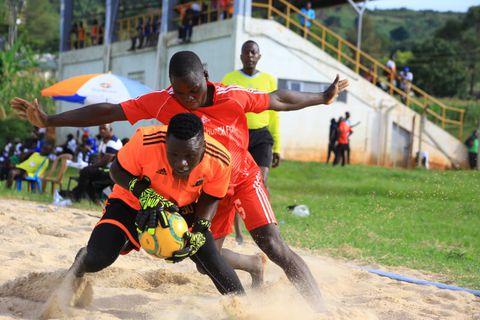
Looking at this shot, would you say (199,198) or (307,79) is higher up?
(307,79)

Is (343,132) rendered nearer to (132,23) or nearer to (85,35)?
(132,23)

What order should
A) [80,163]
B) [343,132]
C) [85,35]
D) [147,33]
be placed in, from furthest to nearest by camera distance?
[85,35], [147,33], [343,132], [80,163]

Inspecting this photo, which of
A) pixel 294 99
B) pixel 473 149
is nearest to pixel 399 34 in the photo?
pixel 473 149

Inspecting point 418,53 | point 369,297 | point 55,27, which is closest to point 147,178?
point 369,297

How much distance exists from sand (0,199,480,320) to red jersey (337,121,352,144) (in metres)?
13.0

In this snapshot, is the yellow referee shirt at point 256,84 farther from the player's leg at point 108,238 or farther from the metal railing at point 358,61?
the metal railing at point 358,61

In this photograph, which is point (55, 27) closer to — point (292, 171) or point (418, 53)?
point (418, 53)

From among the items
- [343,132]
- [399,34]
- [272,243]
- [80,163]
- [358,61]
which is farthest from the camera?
[399,34]

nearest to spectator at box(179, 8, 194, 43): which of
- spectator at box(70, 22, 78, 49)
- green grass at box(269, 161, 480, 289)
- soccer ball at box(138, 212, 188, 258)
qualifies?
green grass at box(269, 161, 480, 289)

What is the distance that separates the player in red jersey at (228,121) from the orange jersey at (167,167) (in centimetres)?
35

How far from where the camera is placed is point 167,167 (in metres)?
4.42

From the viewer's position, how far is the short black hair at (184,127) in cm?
417

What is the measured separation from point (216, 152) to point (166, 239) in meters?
0.69

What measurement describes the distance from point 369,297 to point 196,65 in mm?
2571
